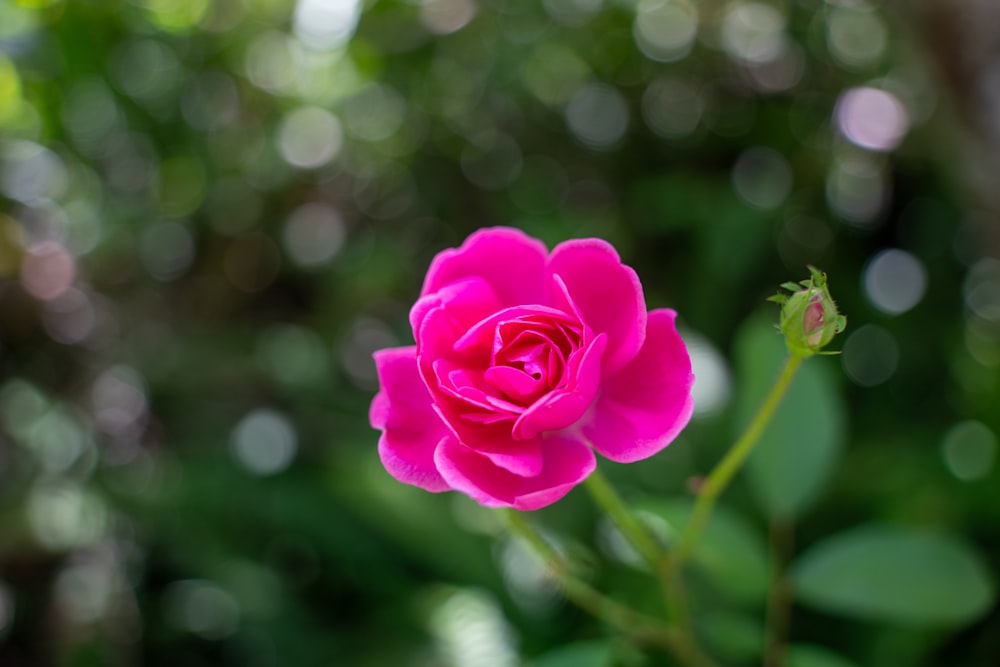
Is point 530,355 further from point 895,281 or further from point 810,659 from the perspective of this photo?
point 895,281

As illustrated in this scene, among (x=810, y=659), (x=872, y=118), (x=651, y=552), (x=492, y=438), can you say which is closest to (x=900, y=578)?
(x=810, y=659)

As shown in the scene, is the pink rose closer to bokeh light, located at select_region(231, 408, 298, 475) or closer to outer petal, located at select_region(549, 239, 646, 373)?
outer petal, located at select_region(549, 239, 646, 373)

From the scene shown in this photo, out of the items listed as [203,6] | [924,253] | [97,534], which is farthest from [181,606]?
[924,253]

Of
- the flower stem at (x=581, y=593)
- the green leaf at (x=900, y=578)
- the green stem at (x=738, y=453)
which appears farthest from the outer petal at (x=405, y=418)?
the green leaf at (x=900, y=578)

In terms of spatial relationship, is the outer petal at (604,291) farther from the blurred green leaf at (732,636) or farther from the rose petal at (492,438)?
the blurred green leaf at (732,636)

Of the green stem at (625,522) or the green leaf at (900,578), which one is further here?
the green leaf at (900,578)

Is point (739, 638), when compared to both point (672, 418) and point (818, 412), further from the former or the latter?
point (672, 418)

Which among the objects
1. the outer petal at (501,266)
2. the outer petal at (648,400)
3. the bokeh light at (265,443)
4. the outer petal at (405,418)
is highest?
the outer petal at (501,266)
